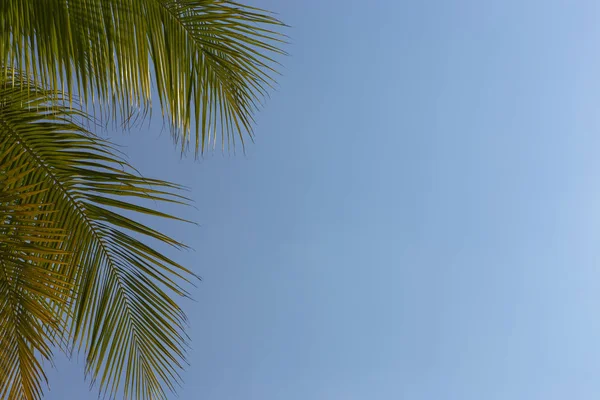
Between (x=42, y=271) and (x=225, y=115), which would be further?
(x=225, y=115)

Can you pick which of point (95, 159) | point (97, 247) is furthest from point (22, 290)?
point (95, 159)

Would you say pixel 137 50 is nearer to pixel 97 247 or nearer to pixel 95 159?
pixel 95 159

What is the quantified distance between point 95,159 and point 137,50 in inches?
34.1

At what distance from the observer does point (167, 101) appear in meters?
3.28

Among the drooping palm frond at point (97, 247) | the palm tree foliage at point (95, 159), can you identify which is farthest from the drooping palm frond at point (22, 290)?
the drooping palm frond at point (97, 247)

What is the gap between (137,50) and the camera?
3148 mm

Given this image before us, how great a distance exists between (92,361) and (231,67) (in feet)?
5.26

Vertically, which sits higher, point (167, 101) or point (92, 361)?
point (167, 101)

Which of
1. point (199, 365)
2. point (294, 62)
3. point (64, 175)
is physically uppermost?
point (294, 62)

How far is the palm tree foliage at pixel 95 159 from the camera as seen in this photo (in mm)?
2963

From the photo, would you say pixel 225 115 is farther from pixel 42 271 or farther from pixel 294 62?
pixel 294 62

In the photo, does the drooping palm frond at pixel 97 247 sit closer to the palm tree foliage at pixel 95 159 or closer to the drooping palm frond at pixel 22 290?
the palm tree foliage at pixel 95 159

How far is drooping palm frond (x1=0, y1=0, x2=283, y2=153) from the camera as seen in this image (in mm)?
2938

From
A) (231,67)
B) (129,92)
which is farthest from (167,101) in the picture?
(231,67)
